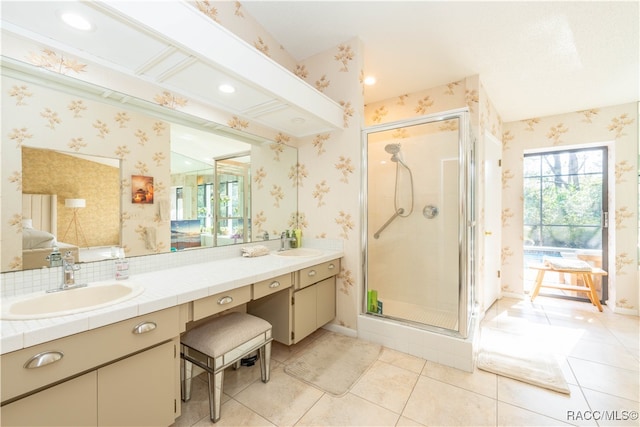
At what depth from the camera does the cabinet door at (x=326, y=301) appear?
223 centimetres

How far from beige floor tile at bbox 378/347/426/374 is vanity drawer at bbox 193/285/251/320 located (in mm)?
1232

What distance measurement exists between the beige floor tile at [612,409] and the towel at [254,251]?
2.32 metres

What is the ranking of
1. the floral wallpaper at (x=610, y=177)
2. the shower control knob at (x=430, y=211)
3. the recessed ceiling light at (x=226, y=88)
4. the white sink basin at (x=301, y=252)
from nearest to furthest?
the recessed ceiling light at (x=226, y=88), the white sink basin at (x=301, y=252), the shower control knob at (x=430, y=211), the floral wallpaper at (x=610, y=177)

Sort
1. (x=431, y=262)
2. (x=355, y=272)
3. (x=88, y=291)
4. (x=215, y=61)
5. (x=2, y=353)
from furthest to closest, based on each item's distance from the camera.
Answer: (x=431, y=262) < (x=355, y=272) < (x=215, y=61) < (x=88, y=291) < (x=2, y=353)

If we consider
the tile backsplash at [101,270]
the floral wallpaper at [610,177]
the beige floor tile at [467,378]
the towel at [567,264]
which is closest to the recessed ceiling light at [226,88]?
the tile backsplash at [101,270]

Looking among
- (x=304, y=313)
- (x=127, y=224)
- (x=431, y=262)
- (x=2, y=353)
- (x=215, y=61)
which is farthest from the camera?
(x=431, y=262)

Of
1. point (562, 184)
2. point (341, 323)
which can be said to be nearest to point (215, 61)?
point (341, 323)

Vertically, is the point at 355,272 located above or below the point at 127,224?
below

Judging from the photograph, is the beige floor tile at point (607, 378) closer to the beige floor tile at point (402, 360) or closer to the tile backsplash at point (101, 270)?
Result: the beige floor tile at point (402, 360)

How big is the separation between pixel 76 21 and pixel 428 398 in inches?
105

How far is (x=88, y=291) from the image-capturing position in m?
1.27

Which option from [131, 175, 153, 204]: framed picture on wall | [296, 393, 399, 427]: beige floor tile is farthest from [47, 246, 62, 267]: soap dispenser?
[296, 393, 399, 427]: beige floor tile

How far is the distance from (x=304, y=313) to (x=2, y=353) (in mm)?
1572

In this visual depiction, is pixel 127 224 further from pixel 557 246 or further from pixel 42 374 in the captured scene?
pixel 557 246
